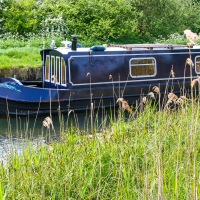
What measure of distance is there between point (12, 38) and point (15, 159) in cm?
1257

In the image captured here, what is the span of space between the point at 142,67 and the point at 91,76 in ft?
4.65

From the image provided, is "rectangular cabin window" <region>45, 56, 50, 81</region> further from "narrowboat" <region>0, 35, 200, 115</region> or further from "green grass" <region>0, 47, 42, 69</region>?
"green grass" <region>0, 47, 42, 69</region>

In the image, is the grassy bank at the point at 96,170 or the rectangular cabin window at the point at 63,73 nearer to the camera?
the grassy bank at the point at 96,170

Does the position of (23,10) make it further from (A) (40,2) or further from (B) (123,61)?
(B) (123,61)

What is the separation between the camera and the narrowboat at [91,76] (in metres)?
10.6

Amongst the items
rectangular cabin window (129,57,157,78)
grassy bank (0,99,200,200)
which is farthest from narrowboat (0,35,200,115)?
grassy bank (0,99,200,200)

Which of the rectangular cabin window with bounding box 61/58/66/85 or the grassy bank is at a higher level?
the rectangular cabin window with bounding box 61/58/66/85

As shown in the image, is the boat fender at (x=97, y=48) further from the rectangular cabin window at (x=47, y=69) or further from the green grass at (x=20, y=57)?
the green grass at (x=20, y=57)

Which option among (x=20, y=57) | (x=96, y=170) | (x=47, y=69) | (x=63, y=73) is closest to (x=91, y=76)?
(x=63, y=73)

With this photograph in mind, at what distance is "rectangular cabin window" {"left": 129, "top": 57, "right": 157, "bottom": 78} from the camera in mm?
11609

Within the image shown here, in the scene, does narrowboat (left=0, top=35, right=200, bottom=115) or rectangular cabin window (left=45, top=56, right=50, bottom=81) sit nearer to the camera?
narrowboat (left=0, top=35, right=200, bottom=115)

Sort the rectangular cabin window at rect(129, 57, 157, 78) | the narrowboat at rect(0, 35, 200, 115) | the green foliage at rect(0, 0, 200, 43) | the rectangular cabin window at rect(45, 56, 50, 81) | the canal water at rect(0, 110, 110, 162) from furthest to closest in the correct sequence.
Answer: the green foliage at rect(0, 0, 200, 43) → the rectangular cabin window at rect(45, 56, 50, 81) → the rectangular cabin window at rect(129, 57, 157, 78) → the narrowboat at rect(0, 35, 200, 115) → the canal water at rect(0, 110, 110, 162)

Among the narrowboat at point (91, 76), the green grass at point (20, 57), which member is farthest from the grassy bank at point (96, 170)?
the green grass at point (20, 57)

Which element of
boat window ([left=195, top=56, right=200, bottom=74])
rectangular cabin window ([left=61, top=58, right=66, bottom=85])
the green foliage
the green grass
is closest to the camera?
rectangular cabin window ([left=61, top=58, right=66, bottom=85])
